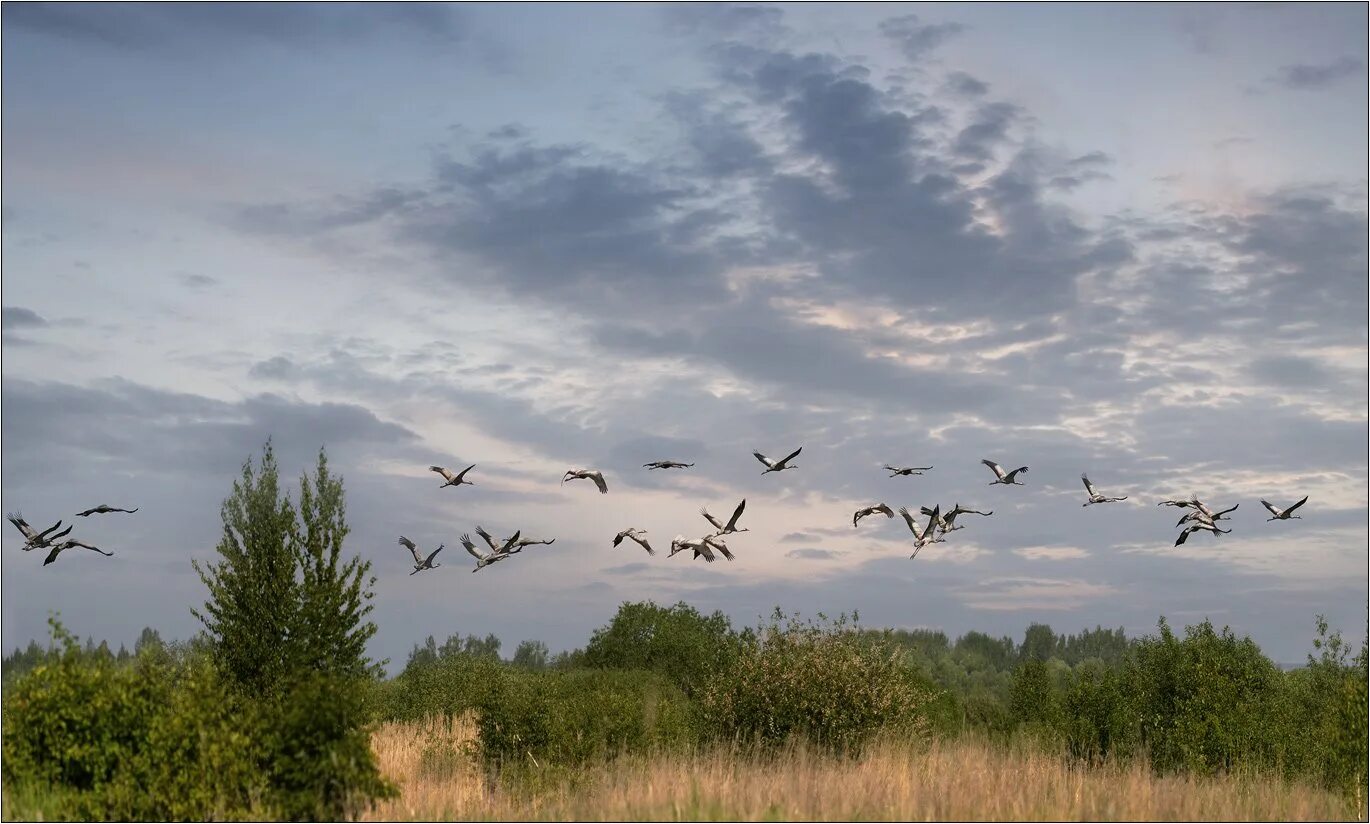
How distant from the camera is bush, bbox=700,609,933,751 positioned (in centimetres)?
3108

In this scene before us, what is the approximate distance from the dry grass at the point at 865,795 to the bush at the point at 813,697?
2690 mm

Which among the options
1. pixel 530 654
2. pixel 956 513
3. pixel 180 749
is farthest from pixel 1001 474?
pixel 530 654

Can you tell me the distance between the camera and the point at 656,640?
213 ft

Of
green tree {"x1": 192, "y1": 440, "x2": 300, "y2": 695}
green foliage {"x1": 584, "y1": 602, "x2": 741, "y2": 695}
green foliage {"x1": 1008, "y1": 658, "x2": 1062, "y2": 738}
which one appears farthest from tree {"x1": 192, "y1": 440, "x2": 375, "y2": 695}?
green foliage {"x1": 584, "y1": 602, "x2": 741, "y2": 695}

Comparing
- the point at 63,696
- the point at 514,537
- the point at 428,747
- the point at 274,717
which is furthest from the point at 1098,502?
the point at 63,696

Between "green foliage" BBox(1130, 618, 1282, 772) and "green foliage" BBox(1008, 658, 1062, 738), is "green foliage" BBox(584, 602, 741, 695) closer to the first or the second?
"green foliage" BBox(1008, 658, 1062, 738)

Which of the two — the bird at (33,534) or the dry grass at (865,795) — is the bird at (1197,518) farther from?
the bird at (33,534)

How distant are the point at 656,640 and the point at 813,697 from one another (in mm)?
34345

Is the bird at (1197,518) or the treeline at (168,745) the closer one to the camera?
the treeline at (168,745)

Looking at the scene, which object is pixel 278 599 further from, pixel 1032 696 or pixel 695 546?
pixel 1032 696

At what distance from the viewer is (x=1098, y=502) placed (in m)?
33.5

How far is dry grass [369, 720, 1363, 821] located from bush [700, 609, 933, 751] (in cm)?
269

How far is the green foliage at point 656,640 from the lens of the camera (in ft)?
209

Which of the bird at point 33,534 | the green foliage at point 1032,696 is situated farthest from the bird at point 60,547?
the green foliage at point 1032,696
